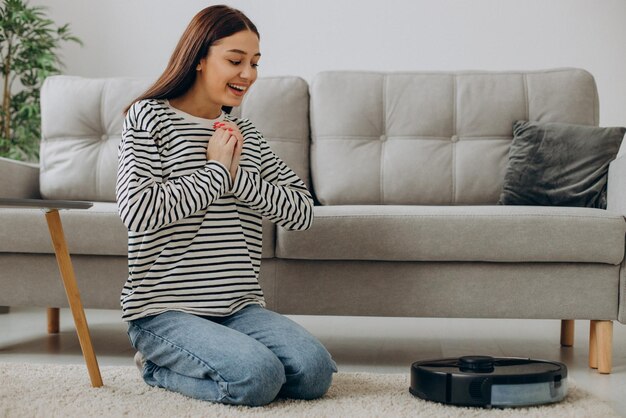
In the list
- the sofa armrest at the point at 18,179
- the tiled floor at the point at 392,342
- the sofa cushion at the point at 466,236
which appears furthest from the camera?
the sofa armrest at the point at 18,179

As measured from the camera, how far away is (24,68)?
344cm

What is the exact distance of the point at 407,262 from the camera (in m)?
2.14

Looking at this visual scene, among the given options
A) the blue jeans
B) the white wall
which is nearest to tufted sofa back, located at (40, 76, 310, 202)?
the white wall

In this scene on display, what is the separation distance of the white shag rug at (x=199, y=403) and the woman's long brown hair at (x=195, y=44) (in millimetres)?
638

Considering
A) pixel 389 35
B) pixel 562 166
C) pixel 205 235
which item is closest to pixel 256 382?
pixel 205 235

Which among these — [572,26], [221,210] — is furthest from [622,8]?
[221,210]

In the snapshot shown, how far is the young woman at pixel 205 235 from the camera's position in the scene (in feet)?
5.34

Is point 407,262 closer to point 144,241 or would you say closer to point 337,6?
point 144,241

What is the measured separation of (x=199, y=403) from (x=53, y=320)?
4.08 feet

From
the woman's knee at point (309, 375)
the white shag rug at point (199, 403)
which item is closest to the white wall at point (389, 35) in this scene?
the white shag rug at point (199, 403)

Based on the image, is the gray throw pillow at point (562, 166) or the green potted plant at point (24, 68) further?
the green potted plant at point (24, 68)

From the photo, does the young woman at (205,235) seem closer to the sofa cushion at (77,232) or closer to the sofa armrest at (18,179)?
the sofa cushion at (77,232)

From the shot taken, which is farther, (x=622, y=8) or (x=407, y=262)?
(x=622, y=8)

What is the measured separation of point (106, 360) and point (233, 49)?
3.27 ft
